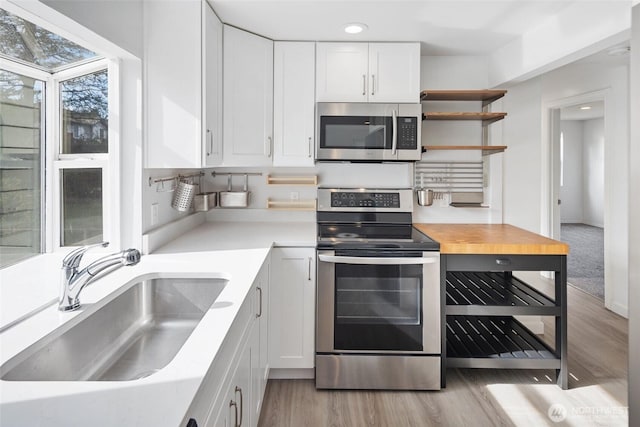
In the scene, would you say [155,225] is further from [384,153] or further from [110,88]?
[384,153]

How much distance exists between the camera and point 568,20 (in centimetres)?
212

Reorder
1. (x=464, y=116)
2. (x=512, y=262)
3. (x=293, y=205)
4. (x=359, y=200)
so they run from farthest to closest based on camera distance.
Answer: (x=293, y=205), (x=359, y=200), (x=464, y=116), (x=512, y=262)

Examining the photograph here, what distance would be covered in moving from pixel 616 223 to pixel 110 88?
13.7 feet

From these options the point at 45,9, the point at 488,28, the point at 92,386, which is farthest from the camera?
the point at 488,28

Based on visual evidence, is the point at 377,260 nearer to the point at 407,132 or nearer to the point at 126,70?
the point at 407,132

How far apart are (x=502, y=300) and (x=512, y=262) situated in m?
0.32

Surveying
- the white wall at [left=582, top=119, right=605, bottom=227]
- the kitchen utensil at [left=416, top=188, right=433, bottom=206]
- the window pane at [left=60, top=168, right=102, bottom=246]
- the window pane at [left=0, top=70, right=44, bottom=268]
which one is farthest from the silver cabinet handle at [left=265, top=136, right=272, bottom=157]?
the white wall at [left=582, top=119, right=605, bottom=227]

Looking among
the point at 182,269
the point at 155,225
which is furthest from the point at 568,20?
the point at 155,225

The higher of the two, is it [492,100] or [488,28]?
[488,28]

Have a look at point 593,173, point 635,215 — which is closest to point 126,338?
point 635,215

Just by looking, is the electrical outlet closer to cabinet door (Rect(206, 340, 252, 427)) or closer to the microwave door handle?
cabinet door (Rect(206, 340, 252, 427))

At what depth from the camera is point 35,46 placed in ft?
4.93

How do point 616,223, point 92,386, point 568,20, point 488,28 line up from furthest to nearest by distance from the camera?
point 616,223
point 488,28
point 568,20
point 92,386

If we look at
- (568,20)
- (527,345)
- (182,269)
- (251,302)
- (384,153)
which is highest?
(568,20)
